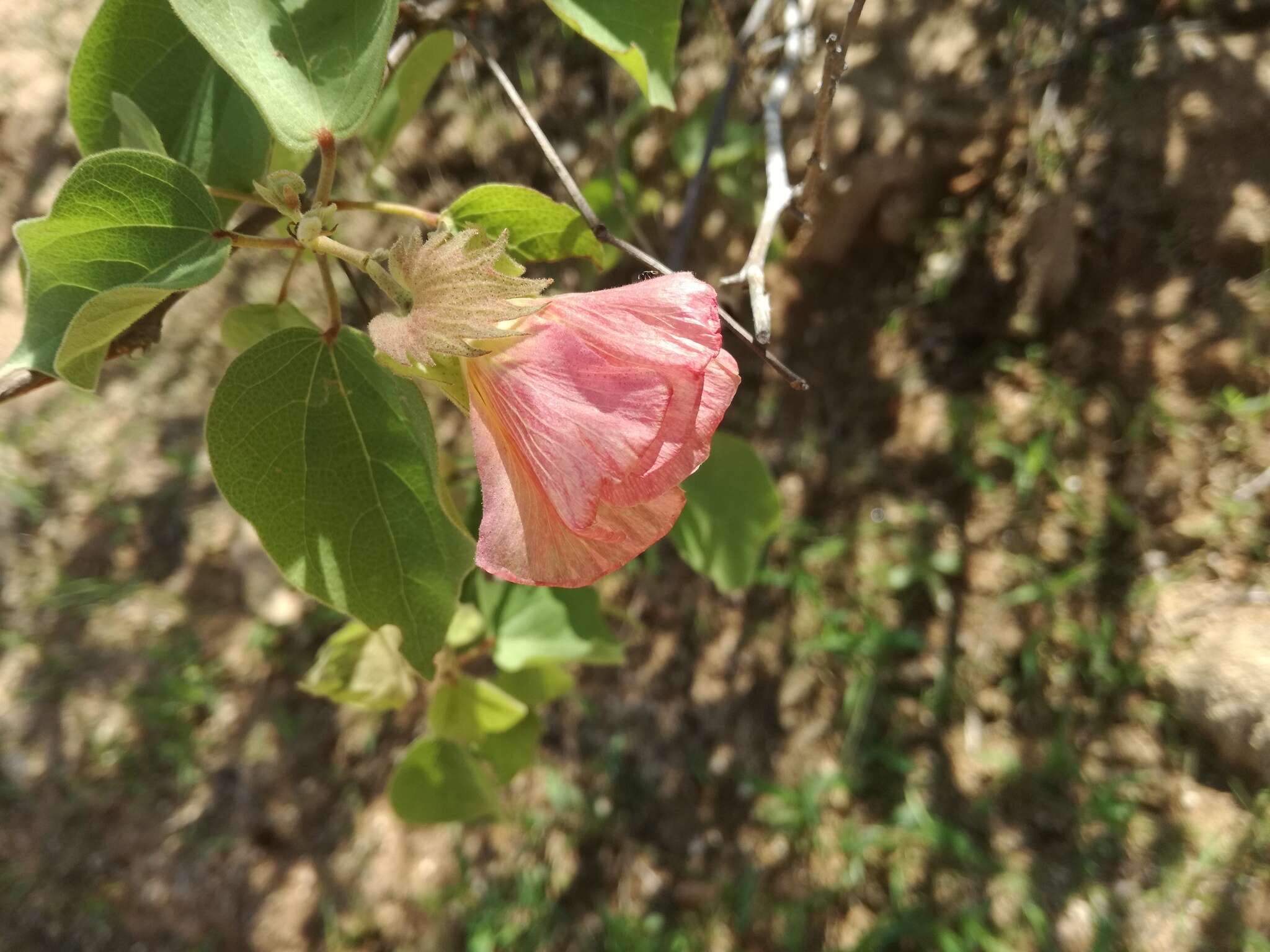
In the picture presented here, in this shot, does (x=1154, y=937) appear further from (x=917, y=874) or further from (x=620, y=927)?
(x=620, y=927)

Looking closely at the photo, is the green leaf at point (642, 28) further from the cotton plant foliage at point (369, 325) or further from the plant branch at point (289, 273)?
the plant branch at point (289, 273)

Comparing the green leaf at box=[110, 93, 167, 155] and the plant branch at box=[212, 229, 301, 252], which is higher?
the green leaf at box=[110, 93, 167, 155]

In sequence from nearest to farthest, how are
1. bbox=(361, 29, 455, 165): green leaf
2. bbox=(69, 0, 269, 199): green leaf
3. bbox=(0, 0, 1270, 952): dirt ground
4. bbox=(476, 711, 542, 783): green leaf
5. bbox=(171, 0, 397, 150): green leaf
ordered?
bbox=(171, 0, 397, 150): green leaf → bbox=(69, 0, 269, 199): green leaf → bbox=(361, 29, 455, 165): green leaf → bbox=(476, 711, 542, 783): green leaf → bbox=(0, 0, 1270, 952): dirt ground

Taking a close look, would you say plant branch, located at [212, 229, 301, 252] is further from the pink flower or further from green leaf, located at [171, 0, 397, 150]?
the pink flower

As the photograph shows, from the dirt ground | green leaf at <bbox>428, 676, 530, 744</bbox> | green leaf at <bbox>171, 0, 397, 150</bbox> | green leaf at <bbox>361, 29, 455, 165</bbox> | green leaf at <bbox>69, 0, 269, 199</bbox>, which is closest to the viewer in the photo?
green leaf at <bbox>171, 0, 397, 150</bbox>

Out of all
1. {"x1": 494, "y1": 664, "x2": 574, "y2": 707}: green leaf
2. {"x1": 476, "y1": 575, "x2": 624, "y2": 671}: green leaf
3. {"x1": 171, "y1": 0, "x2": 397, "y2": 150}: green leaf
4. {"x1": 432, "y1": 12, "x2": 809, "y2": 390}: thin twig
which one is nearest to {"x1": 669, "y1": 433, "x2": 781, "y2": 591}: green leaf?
{"x1": 476, "y1": 575, "x2": 624, "y2": 671}: green leaf

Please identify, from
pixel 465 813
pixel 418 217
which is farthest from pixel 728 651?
pixel 418 217

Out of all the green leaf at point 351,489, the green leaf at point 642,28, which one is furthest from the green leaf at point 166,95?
the green leaf at point 642,28
